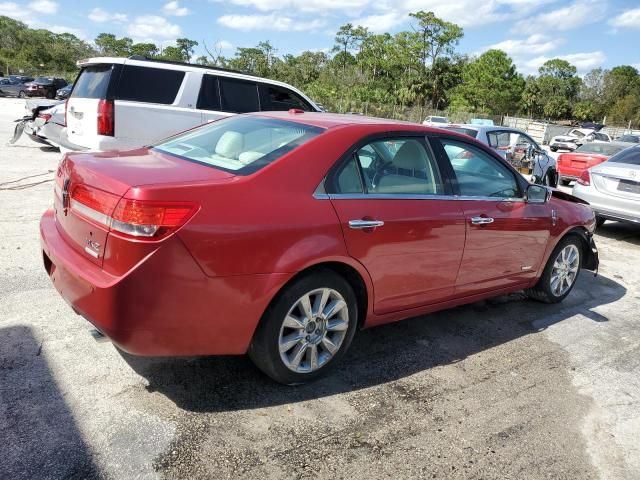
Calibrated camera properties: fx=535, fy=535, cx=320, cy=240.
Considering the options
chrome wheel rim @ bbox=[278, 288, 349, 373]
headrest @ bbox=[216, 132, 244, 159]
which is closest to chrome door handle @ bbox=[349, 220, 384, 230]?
chrome wheel rim @ bbox=[278, 288, 349, 373]

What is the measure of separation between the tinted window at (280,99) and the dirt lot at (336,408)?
515 centimetres

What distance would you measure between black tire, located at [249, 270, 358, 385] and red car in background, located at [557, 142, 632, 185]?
41.1 ft

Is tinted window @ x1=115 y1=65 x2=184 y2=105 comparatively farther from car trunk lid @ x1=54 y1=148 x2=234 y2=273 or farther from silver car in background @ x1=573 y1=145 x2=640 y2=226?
silver car in background @ x1=573 y1=145 x2=640 y2=226

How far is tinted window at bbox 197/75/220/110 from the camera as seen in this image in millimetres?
7902

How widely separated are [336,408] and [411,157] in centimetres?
178

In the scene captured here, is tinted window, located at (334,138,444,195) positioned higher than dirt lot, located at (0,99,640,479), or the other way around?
tinted window, located at (334,138,444,195)

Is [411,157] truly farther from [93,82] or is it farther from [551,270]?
[93,82]

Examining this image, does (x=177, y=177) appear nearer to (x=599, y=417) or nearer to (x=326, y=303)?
(x=326, y=303)

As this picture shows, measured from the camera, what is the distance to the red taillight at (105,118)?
279 inches

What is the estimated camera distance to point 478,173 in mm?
4258

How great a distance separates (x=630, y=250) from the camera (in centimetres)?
794

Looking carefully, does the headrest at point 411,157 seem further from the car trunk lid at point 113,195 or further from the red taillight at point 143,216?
the red taillight at point 143,216

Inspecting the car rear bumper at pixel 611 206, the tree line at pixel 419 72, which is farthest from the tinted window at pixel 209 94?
the tree line at pixel 419 72

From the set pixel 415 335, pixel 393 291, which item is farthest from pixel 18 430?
pixel 415 335
